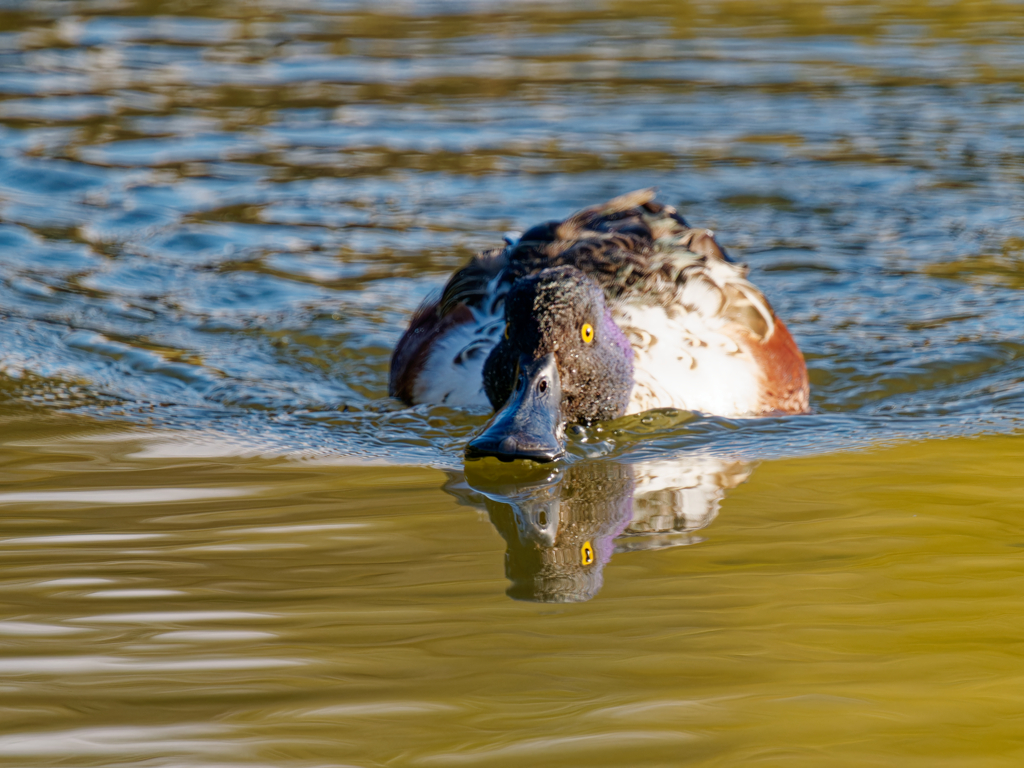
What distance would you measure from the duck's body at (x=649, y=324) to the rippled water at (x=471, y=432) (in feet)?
0.71

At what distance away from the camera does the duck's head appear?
4988 millimetres

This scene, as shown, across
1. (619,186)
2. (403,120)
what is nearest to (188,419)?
(619,186)

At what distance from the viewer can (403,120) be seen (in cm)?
1149

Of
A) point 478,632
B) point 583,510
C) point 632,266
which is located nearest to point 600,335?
point 632,266

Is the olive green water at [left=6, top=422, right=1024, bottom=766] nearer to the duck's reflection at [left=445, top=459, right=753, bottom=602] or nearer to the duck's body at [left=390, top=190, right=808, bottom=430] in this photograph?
the duck's reflection at [left=445, top=459, right=753, bottom=602]

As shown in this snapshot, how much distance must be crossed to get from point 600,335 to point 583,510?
1.00 m

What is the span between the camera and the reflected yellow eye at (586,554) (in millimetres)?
4062

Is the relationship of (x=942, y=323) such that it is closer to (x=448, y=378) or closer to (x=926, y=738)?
(x=448, y=378)

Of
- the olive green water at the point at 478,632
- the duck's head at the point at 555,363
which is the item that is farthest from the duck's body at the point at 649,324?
the olive green water at the point at 478,632

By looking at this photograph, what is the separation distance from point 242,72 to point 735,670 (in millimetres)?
10779

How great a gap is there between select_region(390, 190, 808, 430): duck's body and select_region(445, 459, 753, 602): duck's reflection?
1.90ft

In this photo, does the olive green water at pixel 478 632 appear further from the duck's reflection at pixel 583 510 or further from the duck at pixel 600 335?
the duck at pixel 600 335

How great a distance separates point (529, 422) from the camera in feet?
16.1

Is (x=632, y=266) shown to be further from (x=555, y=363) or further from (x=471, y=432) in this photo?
(x=471, y=432)
